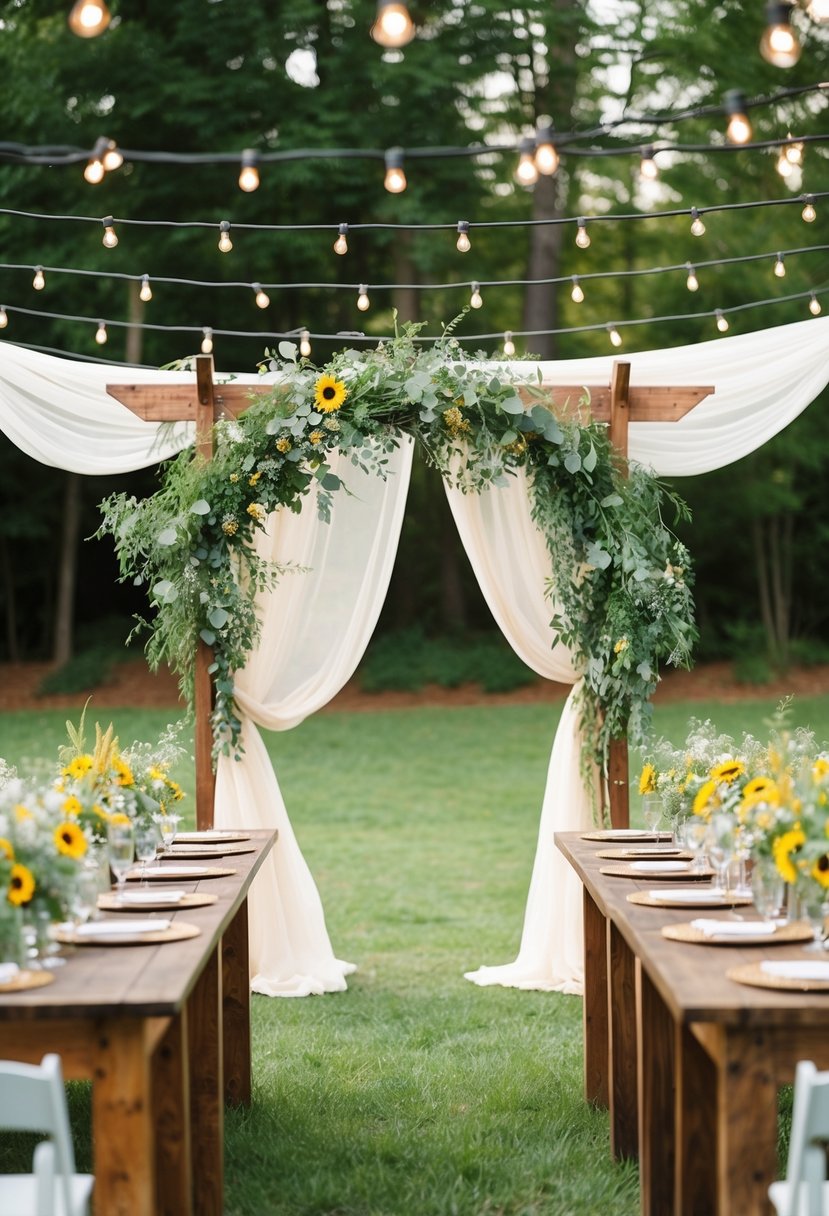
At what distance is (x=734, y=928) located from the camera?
10.8 feet

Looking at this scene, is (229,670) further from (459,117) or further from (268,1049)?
(459,117)

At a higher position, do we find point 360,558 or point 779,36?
point 779,36

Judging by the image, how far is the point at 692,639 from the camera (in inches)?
237

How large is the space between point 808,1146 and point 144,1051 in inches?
48.1

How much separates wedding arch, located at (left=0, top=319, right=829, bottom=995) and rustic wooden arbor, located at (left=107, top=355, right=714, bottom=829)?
14 centimetres

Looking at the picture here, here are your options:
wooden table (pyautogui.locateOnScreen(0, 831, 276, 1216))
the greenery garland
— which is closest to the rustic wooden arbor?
the greenery garland

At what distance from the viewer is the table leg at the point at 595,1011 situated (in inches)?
190

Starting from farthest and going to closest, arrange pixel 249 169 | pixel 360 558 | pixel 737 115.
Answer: pixel 360 558 → pixel 249 169 → pixel 737 115

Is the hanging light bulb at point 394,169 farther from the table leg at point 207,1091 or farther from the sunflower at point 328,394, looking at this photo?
the table leg at point 207,1091

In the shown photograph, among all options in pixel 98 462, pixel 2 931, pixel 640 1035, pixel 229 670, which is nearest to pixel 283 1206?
pixel 640 1035

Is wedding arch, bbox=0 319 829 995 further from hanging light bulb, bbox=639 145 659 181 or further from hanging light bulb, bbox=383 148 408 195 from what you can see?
hanging light bulb, bbox=383 148 408 195

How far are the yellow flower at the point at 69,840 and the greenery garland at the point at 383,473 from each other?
2.87 metres

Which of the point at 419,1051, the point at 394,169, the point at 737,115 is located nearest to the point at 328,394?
the point at 394,169

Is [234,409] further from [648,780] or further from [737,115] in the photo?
[737,115]
